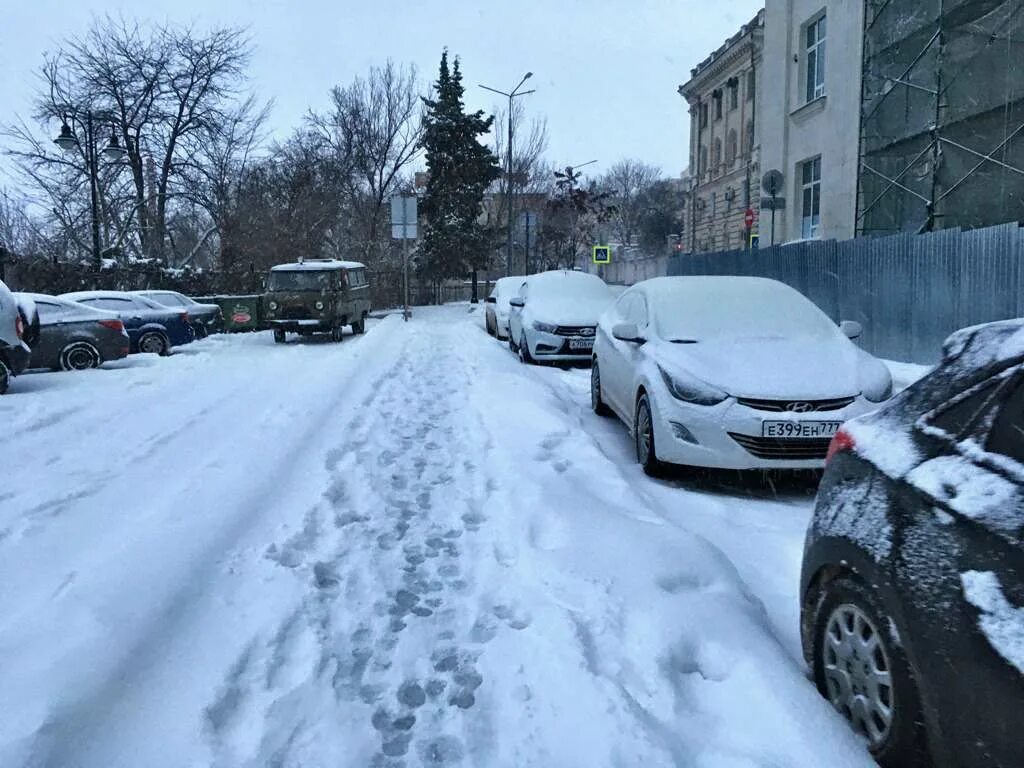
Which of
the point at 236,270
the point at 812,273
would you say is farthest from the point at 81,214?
the point at 812,273

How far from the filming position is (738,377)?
227 inches

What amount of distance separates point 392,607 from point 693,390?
9.83 feet

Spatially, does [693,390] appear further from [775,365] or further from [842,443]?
[842,443]

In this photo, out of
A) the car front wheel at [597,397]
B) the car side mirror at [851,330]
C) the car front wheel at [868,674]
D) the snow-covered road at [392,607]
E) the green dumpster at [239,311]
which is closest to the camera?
the car front wheel at [868,674]

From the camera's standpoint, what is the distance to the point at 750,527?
5.12 meters

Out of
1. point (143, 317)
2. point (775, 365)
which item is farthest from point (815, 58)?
point (775, 365)

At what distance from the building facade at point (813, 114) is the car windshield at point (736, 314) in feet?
41.8

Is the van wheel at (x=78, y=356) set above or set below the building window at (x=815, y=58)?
below

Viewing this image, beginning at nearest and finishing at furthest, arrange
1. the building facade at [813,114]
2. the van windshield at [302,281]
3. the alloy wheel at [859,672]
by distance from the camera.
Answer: the alloy wheel at [859,672]
the van windshield at [302,281]
the building facade at [813,114]

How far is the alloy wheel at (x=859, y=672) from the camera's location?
243cm

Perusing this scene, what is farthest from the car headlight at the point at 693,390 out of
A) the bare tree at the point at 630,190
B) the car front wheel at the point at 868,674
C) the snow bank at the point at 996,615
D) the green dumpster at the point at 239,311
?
the bare tree at the point at 630,190

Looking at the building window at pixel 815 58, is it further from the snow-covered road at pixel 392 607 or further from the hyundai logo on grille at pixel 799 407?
the snow-covered road at pixel 392 607

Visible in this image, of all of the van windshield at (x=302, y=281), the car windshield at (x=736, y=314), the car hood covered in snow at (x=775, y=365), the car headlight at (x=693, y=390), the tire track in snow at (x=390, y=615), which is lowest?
the tire track in snow at (x=390, y=615)

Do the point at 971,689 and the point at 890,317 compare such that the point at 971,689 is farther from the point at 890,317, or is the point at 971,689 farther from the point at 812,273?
the point at 812,273
